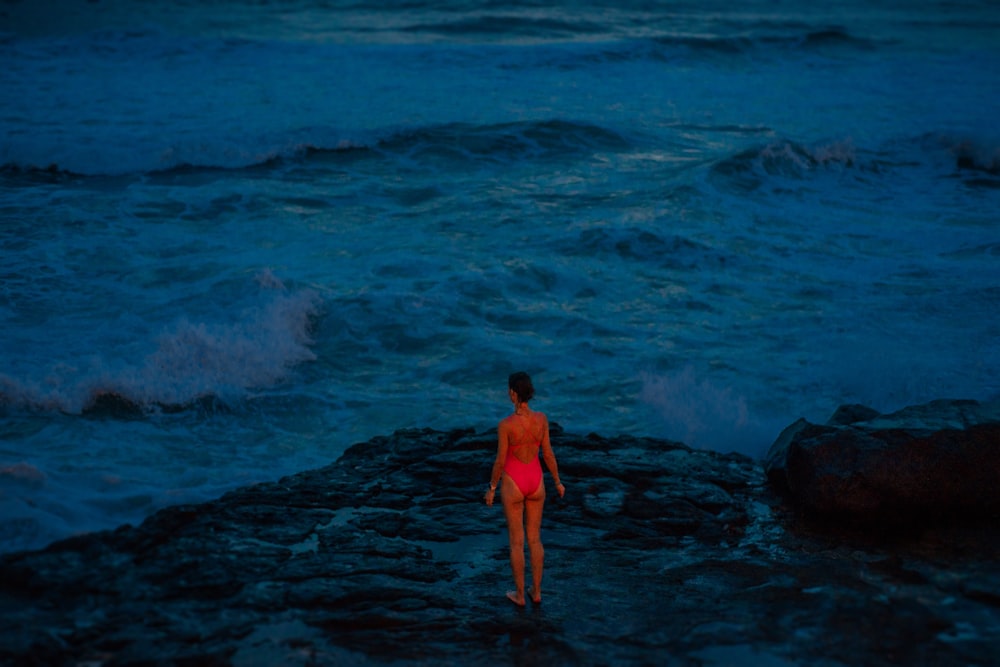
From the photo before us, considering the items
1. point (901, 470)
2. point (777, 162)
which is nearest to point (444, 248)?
point (777, 162)

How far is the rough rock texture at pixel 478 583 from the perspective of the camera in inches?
208

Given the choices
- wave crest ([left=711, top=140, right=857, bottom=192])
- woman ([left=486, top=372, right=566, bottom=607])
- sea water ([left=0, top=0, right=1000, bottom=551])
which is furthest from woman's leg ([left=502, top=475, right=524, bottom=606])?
wave crest ([left=711, top=140, right=857, bottom=192])

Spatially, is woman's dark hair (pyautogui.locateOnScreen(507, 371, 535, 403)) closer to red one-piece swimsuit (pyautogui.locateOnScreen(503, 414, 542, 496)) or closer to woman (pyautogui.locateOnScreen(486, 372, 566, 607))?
woman (pyautogui.locateOnScreen(486, 372, 566, 607))

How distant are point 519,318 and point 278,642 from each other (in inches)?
284

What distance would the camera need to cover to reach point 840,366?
10.6m

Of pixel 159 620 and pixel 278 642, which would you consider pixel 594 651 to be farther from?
pixel 159 620

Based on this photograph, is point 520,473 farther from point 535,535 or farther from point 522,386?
point 522,386

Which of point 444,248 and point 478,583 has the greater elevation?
point 444,248

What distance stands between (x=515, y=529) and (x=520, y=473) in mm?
330

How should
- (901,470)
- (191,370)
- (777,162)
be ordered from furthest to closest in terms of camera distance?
(777,162)
(191,370)
(901,470)

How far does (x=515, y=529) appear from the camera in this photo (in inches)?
231

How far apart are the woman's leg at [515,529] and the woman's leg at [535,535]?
0.06 m

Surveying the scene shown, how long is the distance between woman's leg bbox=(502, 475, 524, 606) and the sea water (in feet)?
8.82

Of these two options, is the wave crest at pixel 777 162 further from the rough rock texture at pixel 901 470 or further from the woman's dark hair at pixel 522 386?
the woman's dark hair at pixel 522 386
